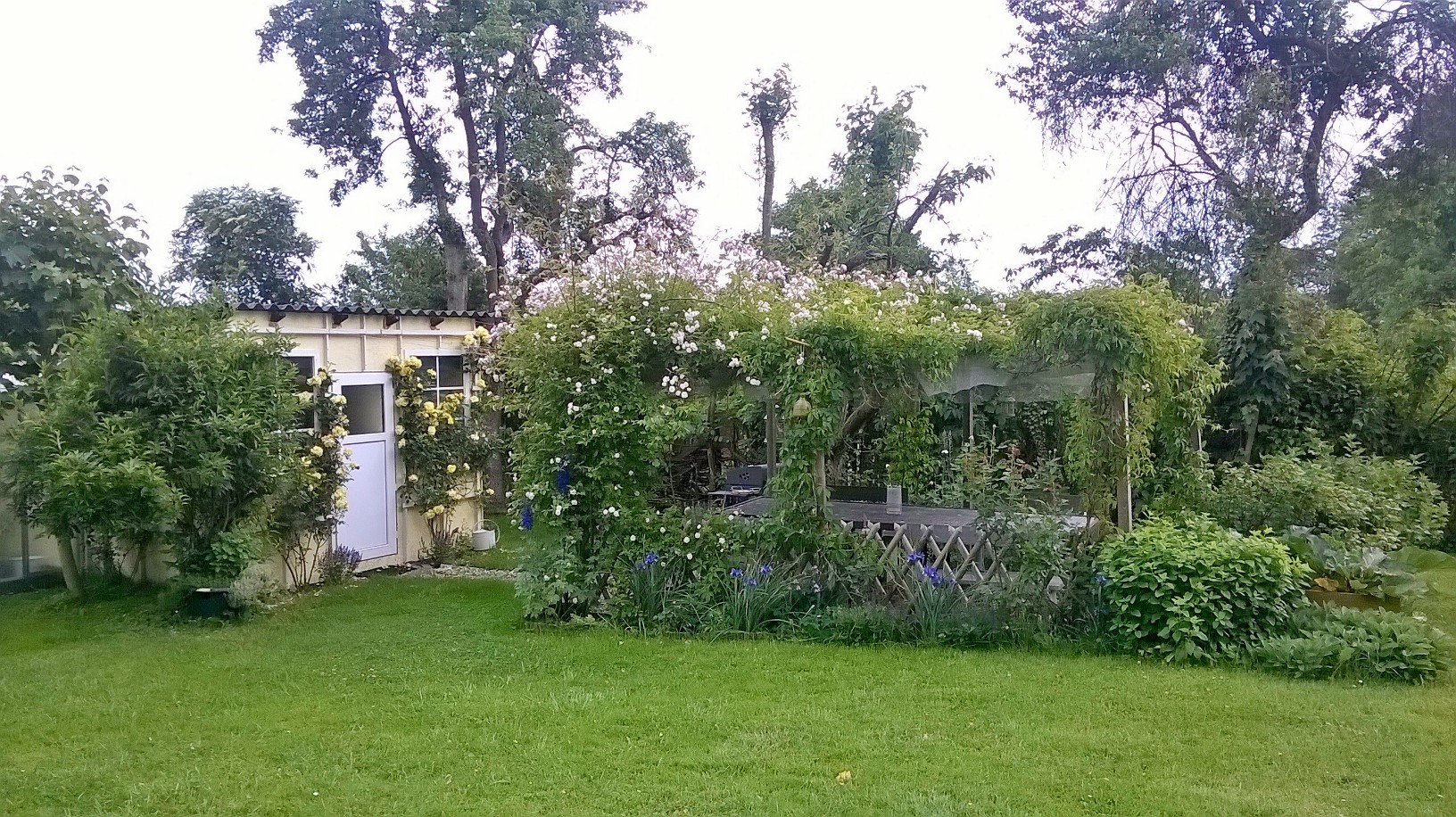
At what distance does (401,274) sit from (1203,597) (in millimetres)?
17818

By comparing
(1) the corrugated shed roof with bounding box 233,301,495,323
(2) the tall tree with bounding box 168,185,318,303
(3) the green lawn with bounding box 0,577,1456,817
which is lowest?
(3) the green lawn with bounding box 0,577,1456,817

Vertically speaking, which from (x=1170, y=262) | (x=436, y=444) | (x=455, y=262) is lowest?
(x=436, y=444)

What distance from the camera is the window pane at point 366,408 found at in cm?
964

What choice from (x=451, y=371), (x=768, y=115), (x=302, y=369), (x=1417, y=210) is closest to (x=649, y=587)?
(x=302, y=369)

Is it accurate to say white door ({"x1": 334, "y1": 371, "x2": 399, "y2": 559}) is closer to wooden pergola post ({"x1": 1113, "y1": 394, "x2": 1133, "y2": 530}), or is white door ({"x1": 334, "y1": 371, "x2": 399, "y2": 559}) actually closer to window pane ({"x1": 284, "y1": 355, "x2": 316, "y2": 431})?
window pane ({"x1": 284, "y1": 355, "x2": 316, "y2": 431})

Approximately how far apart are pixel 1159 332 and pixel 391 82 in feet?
45.1

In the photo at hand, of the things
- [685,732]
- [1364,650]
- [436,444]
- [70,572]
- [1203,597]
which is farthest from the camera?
[436,444]

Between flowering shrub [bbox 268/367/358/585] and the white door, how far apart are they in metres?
0.27

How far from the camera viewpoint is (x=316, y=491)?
869 cm

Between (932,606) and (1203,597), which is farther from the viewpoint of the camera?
(932,606)

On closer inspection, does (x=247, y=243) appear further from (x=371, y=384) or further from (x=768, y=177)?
(x=371, y=384)

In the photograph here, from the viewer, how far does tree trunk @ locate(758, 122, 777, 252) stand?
54.7ft

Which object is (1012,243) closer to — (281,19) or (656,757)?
(281,19)

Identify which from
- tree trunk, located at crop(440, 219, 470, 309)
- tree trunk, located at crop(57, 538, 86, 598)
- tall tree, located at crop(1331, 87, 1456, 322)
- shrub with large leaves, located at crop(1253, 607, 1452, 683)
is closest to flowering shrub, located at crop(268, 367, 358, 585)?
tree trunk, located at crop(57, 538, 86, 598)
